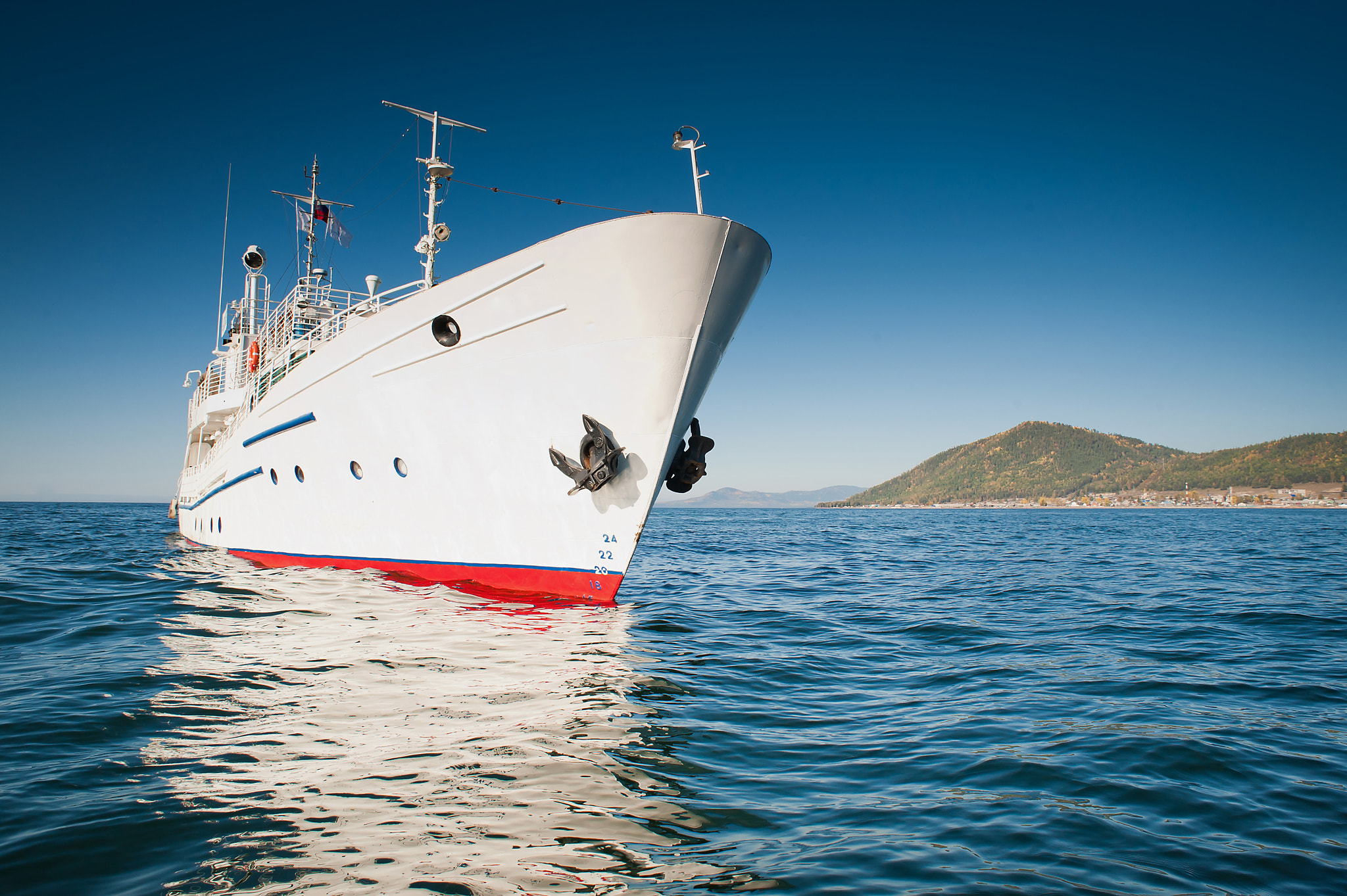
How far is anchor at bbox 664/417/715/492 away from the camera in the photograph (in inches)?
393

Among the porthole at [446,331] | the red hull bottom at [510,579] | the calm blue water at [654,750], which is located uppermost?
the porthole at [446,331]

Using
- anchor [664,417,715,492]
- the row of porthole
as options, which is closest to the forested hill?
anchor [664,417,715,492]

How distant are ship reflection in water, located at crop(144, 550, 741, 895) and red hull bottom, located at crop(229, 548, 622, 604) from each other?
1395mm

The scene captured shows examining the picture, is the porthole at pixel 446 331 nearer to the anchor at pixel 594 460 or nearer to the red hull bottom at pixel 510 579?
the anchor at pixel 594 460

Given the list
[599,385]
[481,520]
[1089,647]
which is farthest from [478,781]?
[1089,647]

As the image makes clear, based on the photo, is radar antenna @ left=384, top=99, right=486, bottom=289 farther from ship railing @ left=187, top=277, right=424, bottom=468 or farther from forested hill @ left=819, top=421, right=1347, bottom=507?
forested hill @ left=819, top=421, right=1347, bottom=507

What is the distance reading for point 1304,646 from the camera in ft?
25.4

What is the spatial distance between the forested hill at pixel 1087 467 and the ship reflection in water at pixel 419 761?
158 meters

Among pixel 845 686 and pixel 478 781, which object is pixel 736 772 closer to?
pixel 478 781

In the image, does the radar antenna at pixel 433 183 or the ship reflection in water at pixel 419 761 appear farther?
the radar antenna at pixel 433 183

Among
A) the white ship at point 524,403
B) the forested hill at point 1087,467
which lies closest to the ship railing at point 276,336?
the white ship at point 524,403

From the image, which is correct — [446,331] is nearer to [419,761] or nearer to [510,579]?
[510,579]

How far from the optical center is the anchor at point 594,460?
877cm

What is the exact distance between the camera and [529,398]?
923 cm
